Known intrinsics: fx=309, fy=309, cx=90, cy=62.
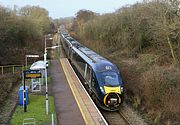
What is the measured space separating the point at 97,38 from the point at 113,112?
3255 cm

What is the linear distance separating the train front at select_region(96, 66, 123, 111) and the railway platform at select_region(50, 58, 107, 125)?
0.80m

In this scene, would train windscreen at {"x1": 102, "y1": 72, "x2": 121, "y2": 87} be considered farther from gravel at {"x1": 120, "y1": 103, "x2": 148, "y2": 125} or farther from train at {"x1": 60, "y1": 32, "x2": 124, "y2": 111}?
gravel at {"x1": 120, "y1": 103, "x2": 148, "y2": 125}

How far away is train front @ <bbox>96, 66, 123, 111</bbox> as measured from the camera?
19.5 m

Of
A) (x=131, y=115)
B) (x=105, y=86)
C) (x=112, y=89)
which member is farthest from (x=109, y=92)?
(x=131, y=115)

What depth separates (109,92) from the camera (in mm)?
19484

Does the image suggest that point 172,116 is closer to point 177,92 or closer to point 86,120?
point 177,92

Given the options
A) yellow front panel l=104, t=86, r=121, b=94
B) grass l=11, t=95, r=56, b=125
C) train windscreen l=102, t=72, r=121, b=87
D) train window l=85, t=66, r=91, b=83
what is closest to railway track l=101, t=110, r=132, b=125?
yellow front panel l=104, t=86, r=121, b=94

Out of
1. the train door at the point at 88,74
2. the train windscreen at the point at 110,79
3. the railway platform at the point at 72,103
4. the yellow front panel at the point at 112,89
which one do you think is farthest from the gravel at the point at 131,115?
the train door at the point at 88,74

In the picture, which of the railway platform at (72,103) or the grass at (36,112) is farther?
the grass at (36,112)

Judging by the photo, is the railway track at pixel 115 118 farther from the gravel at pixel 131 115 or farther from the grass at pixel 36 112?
the grass at pixel 36 112

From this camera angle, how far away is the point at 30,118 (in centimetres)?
1702

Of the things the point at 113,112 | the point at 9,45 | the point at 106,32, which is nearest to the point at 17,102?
the point at 113,112

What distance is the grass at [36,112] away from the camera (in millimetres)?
17002

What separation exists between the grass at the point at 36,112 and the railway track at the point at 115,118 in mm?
3406
